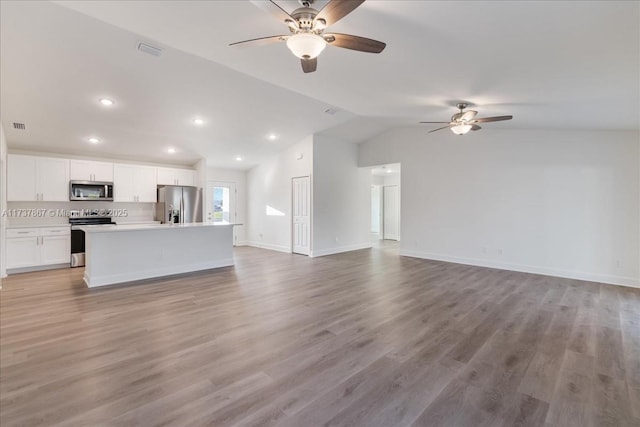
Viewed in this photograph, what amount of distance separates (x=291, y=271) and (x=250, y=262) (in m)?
1.37

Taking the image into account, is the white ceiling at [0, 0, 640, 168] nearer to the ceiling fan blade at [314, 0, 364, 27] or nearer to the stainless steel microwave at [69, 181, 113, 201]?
the ceiling fan blade at [314, 0, 364, 27]

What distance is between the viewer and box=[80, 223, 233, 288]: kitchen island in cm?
462

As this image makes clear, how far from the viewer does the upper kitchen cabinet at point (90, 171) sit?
6156mm

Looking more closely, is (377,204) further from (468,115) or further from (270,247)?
(468,115)

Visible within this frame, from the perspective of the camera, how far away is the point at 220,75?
4.12 metres

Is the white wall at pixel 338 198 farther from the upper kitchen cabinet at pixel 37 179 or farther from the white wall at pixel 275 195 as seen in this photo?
the upper kitchen cabinet at pixel 37 179

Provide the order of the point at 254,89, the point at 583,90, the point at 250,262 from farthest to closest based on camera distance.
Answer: the point at 250,262
the point at 254,89
the point at 583,90

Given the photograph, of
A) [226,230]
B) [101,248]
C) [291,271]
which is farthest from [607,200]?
[101,248]

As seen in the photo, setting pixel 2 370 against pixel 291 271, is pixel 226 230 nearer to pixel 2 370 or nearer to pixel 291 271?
pixel 291 271

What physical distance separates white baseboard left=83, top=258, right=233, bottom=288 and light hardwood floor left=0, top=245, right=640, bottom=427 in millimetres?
259

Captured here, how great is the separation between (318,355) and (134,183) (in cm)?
655

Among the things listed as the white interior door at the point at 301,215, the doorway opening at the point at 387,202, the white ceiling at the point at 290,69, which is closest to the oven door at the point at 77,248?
the white ceiling at the point at 290,69

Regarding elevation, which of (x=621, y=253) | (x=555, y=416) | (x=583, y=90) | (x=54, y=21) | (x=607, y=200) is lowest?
(x=555, y=416)

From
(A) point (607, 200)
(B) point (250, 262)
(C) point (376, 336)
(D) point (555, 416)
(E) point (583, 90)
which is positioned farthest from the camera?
(B) point (250, 262)
